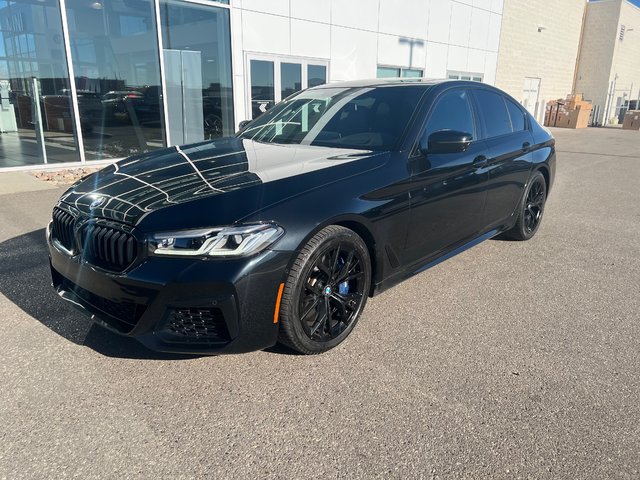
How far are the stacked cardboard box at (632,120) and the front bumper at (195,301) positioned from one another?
32.8 m

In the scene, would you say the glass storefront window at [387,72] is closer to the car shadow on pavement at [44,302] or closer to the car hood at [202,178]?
the car shadow on pavement at [44,302]

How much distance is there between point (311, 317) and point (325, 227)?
54cm

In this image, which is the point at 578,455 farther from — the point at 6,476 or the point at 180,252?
the point at 6,476

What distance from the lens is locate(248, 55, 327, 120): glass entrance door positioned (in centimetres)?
1177

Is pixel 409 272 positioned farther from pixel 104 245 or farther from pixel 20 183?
pixel 20 183

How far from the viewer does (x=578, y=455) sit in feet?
7.07

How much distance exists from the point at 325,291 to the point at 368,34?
42.8ft

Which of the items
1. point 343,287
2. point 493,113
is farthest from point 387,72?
point 343,287

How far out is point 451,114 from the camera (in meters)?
3.87

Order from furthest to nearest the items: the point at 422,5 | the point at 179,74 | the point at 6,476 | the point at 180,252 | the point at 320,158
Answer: the point at 422,5 < the point at 179,74 < the point at 320,158 < the point at 180,252 < the point at 6,476

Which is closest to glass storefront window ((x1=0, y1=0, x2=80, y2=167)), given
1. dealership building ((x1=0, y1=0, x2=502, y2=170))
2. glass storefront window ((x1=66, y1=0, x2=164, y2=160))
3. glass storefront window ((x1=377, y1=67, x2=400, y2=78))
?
dealership building ((x1=0, y1=0, x2=502, y2=170))

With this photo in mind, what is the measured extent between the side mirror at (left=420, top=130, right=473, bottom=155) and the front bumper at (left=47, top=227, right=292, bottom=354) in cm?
150

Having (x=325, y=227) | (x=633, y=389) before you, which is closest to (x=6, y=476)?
(x=325, y=227)

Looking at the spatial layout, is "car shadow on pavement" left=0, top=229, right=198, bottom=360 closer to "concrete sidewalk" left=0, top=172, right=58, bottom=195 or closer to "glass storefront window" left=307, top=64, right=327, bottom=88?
"concrete sidewalk" left=0, top=172, right=58, bottom=195
